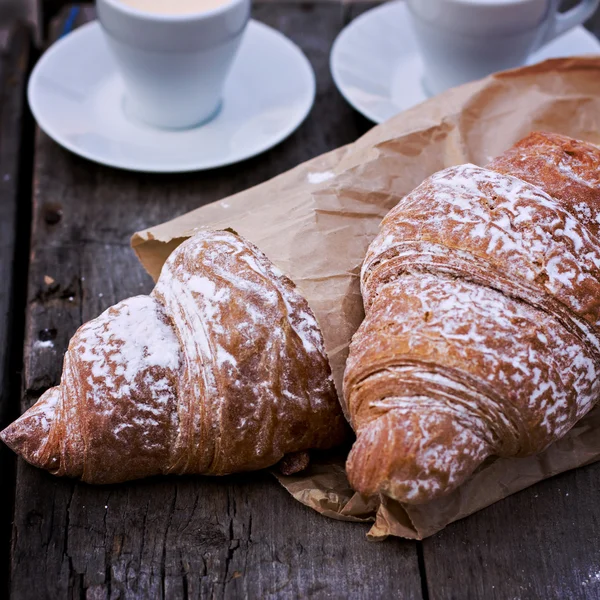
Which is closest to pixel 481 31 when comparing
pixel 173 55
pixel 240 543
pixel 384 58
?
pixel 384 58

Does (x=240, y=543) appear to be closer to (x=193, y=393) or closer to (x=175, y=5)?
(x=193, y=393)

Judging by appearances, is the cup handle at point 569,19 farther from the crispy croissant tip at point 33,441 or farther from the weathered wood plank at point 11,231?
the crispy croissant tip at point 33,441

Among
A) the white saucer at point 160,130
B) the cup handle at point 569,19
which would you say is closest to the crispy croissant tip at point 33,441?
the white saucer at point 160,130

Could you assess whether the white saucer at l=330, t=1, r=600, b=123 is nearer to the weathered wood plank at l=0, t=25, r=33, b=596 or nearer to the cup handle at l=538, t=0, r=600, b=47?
the cup handle at l=538, t=0, r=600, b=47

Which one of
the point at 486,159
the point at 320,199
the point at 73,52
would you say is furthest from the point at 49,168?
the point at 486,159

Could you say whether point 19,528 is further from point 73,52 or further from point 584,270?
point 73,52
